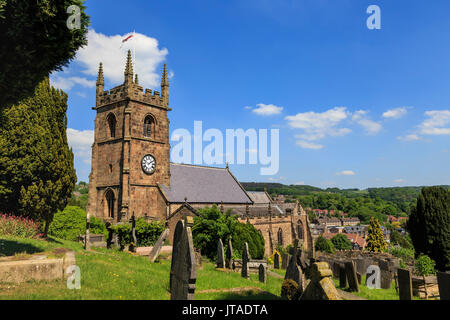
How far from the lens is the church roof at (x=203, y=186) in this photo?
114ft

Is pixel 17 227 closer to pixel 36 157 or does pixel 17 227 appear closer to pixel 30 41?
pixel 36 157

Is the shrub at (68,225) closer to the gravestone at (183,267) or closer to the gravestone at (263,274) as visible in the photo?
the gravestone at (263,274)

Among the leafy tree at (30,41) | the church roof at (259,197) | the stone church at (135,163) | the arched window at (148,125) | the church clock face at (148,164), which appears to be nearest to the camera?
the leafy tree at (30,41)

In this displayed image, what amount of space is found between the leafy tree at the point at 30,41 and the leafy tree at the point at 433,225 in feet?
84.6

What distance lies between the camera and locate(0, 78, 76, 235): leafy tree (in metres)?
17.5

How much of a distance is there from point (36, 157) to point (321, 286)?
1849 cm

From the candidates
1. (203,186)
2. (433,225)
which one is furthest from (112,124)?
(433,225)

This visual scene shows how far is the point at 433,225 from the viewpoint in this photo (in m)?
22.1

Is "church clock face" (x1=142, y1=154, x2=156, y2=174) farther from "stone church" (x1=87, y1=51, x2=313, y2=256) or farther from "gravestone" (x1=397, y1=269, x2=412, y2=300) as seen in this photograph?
"gravestone" (x1=397, y1=269, x2=412, y2=300)

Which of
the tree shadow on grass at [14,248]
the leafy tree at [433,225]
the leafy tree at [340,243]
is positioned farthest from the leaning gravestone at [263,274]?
the leafy tree at [340,243]

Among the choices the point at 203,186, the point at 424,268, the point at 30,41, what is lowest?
the point at 424,268
